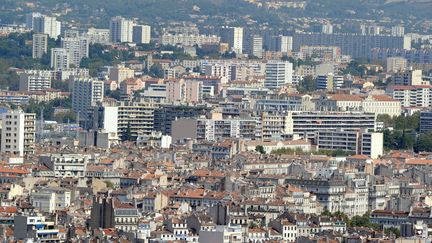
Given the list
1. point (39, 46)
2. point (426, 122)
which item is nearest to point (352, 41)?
point (39, 46)

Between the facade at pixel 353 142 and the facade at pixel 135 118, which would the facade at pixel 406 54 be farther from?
the facade at pixel 353 142

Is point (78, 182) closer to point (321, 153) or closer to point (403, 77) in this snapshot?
point (321, 153)

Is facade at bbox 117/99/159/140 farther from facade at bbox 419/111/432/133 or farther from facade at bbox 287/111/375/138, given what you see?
facade at bbox 419/111/432/133

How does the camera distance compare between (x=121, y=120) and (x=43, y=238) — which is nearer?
(x=43, y=238)

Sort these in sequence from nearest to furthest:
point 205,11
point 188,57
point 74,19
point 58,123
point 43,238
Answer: point 43,238 → point 58,123 → point 188,57 → point 74,19 → point 205,11

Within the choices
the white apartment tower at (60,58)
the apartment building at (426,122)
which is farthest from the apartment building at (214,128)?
the white apartment tower at (60,58)

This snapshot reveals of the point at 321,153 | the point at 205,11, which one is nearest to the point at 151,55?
the point at 205,11

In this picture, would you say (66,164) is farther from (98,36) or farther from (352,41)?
(352,41)

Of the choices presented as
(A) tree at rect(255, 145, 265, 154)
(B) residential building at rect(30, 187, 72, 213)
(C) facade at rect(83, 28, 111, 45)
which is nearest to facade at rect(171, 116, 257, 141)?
(A) tree at rect(255, 145, 265, 154)
